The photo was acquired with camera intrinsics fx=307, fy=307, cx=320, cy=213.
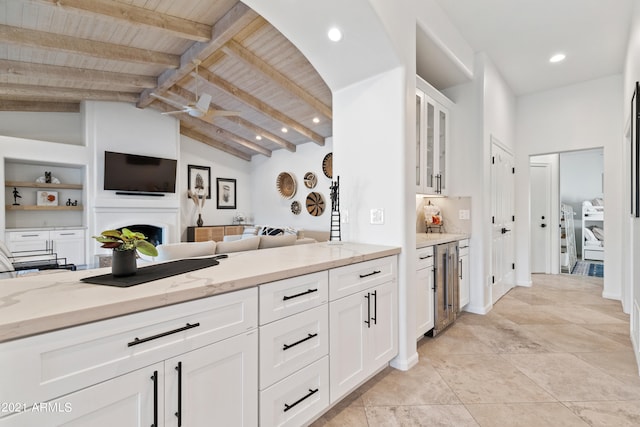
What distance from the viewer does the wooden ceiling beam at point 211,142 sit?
26.2ft

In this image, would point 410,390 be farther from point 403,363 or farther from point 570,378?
point 570,378

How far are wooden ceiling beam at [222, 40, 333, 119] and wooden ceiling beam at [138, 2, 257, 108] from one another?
0.74 ft

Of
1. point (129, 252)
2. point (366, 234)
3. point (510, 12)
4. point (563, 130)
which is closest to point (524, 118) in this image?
point (563, 130)

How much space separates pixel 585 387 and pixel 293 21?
3209 mm

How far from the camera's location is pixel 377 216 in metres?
2.42

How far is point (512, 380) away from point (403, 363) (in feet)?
2.45

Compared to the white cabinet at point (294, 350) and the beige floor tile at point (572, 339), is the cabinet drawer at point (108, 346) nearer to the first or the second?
the white cabinet at point (294, 350)

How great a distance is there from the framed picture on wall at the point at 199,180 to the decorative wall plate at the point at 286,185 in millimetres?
1926

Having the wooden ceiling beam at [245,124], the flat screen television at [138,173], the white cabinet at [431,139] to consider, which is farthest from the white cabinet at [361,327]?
the flat screen television at [138,173]

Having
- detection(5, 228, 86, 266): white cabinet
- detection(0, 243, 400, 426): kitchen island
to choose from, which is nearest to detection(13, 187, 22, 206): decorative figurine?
detection(5, 228, 86, 266): white cabinet

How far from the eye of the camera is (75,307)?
34.4 inches

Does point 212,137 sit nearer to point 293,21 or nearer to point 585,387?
point 293,21

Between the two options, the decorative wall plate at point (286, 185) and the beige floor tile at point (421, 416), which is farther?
the decorative wall plate at point (286, 185)

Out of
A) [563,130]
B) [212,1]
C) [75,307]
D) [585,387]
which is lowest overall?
[585,387]
